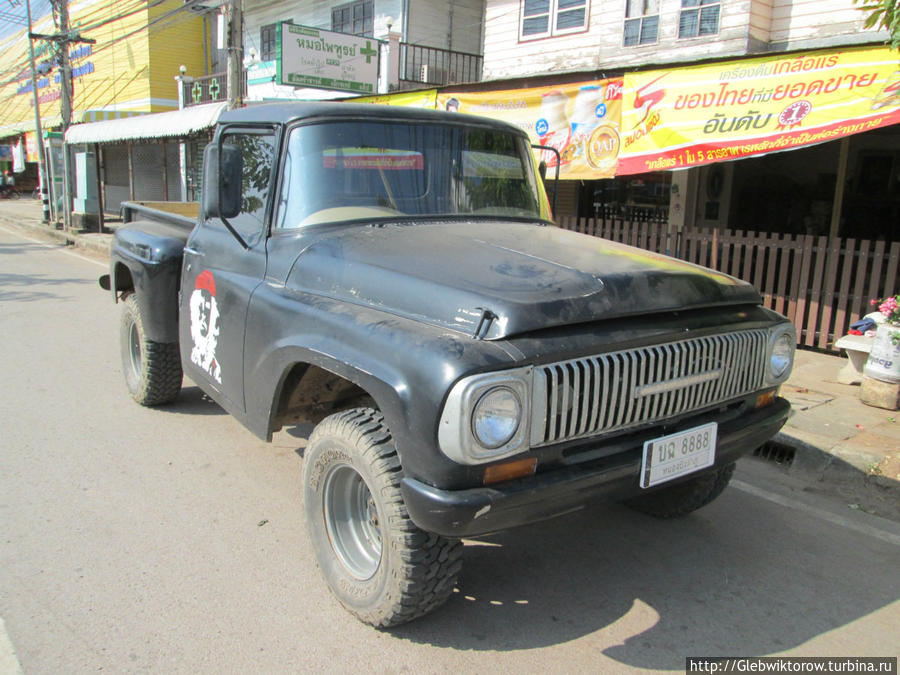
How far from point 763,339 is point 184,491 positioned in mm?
3162

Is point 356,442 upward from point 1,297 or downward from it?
upward

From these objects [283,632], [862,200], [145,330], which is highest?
[862,200]

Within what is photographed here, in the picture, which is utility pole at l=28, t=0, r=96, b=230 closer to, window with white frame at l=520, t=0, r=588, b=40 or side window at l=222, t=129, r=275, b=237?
window with white frame at l=520, t=0, r=588, b=40

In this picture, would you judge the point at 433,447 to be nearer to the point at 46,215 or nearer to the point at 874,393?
the point at 874,393

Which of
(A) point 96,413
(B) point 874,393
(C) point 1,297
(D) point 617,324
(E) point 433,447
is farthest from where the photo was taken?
(C) point 1,297

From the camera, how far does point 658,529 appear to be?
12.2ft

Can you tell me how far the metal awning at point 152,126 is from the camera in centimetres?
1441

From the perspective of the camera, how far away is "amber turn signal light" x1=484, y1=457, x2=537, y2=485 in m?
2.29

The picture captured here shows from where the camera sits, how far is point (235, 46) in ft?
35.9

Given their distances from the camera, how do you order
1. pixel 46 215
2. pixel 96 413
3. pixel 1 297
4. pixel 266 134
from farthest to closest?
pixel 46 215 < pixel 1 297 < pixel 96 413 < pixel 266 134

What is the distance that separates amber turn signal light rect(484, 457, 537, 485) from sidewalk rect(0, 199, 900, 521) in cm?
245

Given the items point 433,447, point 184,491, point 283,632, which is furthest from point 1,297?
point 433,447

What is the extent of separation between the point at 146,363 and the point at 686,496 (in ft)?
12.2

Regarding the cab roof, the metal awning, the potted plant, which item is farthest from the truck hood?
the metal awning
